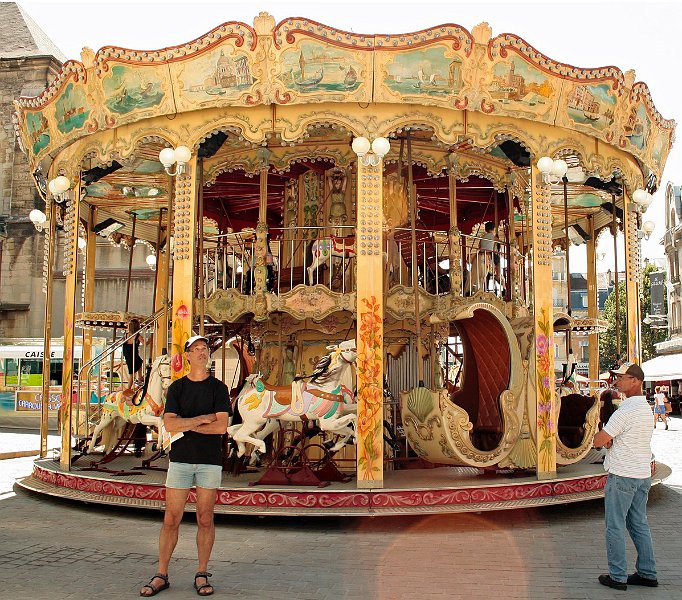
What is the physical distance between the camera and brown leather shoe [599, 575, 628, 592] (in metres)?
6.32

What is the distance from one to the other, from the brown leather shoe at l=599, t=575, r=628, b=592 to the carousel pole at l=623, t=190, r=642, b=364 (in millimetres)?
6866

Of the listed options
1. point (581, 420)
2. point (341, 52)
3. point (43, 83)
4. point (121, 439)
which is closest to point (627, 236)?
point (581, 420)

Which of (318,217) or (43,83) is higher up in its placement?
(43,83)

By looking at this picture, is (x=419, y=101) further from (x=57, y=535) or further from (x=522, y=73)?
(x=57, y=535)

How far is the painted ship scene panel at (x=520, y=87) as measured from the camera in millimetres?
10336

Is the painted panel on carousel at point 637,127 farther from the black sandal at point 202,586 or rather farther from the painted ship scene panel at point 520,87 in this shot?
the black sandal at point 202,586

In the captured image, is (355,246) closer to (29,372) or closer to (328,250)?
(328,250)

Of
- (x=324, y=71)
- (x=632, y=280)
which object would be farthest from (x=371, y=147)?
(x=632, y=280)

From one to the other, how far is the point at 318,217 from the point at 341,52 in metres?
3.98

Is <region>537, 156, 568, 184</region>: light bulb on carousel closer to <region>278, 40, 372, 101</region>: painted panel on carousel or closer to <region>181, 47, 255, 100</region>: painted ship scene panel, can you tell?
<region>278, 40, 372, 101</region>: painted panel on carousel

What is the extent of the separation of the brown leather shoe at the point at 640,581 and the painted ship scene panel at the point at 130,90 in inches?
321

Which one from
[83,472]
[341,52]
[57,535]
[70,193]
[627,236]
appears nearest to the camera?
[57,535]

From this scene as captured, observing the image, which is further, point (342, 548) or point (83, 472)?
point (83, 472)

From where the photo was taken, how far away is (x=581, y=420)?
41.9 feet
